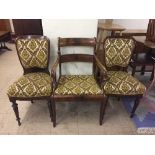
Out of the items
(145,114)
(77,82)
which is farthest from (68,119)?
(145,114)

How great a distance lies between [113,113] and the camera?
2105mm

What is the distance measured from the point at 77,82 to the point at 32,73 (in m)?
0.58

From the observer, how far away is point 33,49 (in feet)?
6.18

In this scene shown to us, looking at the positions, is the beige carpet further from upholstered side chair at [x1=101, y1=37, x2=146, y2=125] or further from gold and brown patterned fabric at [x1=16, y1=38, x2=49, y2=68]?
gold and brown patterned fabric at [x1=16, y1=38, x2=49, y2=68]

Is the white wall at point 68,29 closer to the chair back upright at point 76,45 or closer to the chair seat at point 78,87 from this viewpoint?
the chair back upright at point 76,45

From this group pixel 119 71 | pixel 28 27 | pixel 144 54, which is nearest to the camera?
pixel 119 71

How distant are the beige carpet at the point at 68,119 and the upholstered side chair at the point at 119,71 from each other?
17 centimetres

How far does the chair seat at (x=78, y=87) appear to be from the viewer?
1680 millimetres

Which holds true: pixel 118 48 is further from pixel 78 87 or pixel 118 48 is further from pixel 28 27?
pixel 28 27

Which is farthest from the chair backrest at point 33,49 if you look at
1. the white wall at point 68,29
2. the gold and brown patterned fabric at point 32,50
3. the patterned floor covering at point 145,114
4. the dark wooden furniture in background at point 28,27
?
the dark wooden furniture in background at point 28,27

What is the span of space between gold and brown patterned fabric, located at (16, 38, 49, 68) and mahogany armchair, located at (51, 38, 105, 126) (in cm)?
18

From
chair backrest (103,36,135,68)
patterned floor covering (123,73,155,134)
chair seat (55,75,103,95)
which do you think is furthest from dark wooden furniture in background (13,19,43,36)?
patterned floor covering (123,73,155,134)
